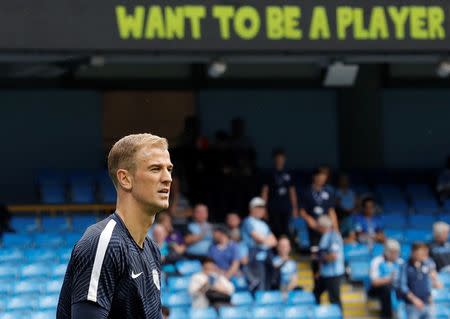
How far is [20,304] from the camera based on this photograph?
1297 centimetres

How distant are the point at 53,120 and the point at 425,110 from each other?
6.42 meters

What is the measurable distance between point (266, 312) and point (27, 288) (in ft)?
9.23

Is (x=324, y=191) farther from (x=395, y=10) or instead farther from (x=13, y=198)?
(x=13, y=198)

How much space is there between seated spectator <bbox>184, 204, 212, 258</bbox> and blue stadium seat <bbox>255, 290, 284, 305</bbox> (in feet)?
4.07

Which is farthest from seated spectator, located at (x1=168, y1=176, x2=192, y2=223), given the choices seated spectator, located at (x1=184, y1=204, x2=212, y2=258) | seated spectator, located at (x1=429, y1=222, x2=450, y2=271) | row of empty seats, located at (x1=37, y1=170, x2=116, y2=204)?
seated spectator, located at (x1=429, y1=222, x2=450, y2=271)

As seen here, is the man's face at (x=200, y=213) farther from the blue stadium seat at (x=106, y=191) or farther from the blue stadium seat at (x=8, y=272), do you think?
the blue stadium seat at (x=106, y=191)

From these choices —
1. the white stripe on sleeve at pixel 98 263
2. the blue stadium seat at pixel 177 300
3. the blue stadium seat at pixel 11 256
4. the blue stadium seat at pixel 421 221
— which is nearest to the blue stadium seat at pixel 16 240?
the blue stadium seat at pixel 11 256

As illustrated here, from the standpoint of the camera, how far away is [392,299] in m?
13.9

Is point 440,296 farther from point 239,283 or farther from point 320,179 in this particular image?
point 239,283

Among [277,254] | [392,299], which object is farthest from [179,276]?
[392,299]

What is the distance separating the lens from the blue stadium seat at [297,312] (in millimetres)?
13031

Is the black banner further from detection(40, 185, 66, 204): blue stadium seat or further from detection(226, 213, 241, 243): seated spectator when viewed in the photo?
detection(40, 185, 66, 204): blue stadium seat

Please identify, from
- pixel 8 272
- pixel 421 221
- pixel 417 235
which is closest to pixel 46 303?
pixel 8 272

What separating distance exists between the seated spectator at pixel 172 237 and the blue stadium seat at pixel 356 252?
7.34ft
